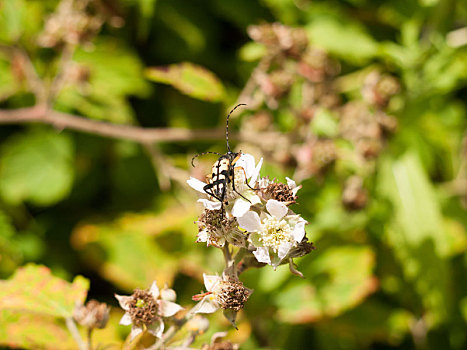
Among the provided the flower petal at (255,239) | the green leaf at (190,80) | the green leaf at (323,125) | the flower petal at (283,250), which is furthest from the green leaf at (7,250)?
the green leaf at (323,125)

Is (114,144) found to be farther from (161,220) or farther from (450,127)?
(450,127)

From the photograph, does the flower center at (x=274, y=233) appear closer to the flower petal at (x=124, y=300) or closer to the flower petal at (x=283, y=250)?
the flower petal at (x=283, y=250)

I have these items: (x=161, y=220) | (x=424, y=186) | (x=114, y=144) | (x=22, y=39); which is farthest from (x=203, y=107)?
(x=424, y=186)

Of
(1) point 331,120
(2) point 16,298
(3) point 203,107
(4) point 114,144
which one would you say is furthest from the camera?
(3) point 203,107

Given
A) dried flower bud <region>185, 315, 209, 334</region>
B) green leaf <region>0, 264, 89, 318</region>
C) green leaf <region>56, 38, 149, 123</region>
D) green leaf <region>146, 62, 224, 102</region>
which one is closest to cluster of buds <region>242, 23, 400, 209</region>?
green leaf <region>146, 62, 224, 102</region>

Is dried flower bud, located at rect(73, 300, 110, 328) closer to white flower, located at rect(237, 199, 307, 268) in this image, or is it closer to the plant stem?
the plant stem

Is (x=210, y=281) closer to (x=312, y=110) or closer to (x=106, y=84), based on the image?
(x=312, y=110)
